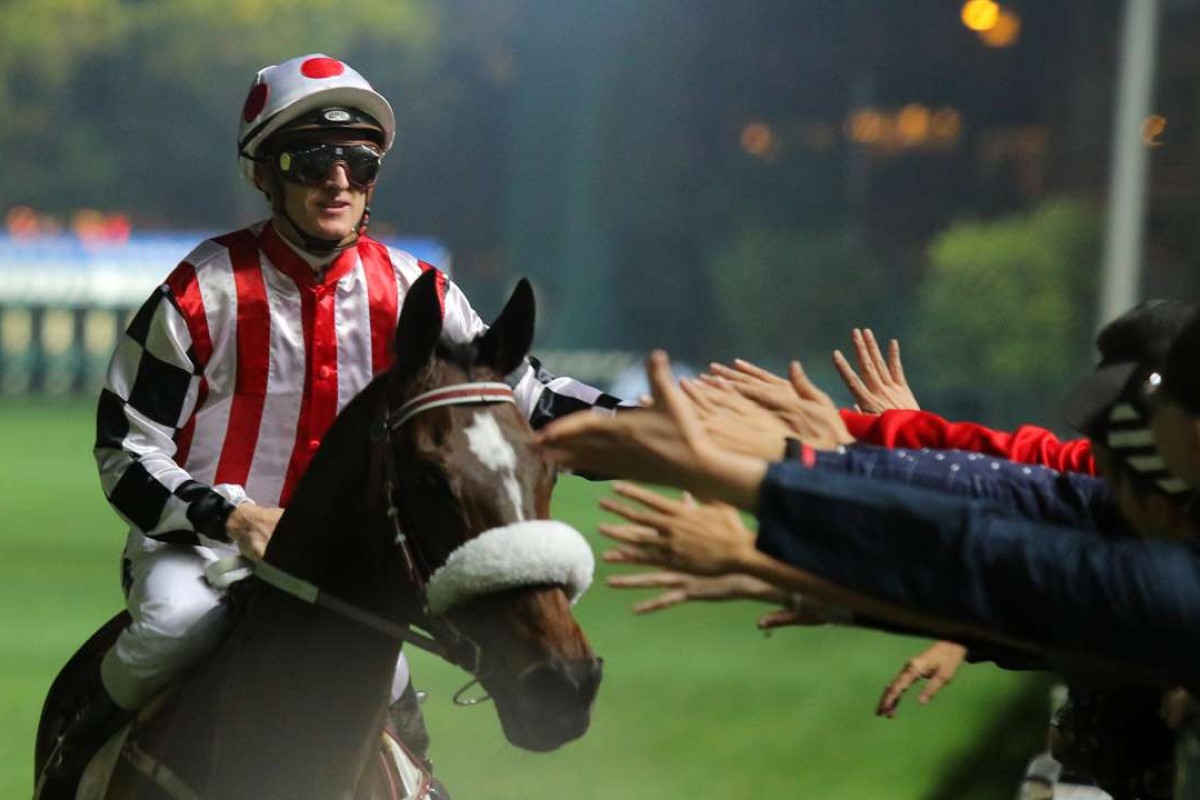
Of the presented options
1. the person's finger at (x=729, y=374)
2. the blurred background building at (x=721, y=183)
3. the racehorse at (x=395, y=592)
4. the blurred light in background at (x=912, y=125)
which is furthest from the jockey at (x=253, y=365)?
the blurred light in background at (x=912, y=125)

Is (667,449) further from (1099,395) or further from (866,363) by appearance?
(866,363)

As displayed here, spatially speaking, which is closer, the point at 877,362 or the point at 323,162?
the point at 323,162

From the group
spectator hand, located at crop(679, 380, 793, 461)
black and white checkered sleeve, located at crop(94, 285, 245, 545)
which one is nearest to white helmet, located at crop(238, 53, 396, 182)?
black and white checkered sleeve, located at crop(94, 285, 245, 545)

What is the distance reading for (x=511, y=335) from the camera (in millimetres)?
2398

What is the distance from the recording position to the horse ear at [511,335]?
2385 mm

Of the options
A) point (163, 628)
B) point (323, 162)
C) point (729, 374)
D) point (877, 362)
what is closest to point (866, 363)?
point (877, 362)

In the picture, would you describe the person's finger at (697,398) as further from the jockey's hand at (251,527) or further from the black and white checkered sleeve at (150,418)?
the black and white checkered sleeve at (150,418)

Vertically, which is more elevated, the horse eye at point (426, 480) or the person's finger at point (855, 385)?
the horse eye at point (426, 480)

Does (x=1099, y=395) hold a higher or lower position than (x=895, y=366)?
higher

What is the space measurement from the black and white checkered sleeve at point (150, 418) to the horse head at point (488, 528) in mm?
515

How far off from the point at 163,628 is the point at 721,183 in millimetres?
15103

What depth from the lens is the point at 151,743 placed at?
2.61 metres

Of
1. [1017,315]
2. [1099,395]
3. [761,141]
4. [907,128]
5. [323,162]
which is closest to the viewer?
[1099,395]

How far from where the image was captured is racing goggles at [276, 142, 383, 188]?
292 centimetres
